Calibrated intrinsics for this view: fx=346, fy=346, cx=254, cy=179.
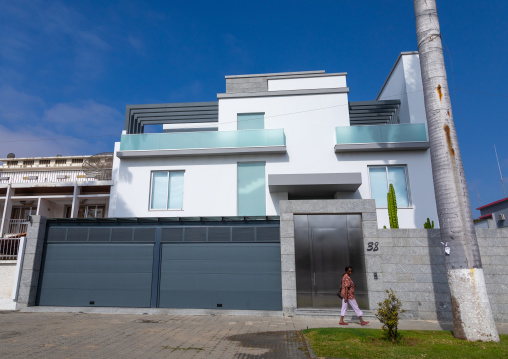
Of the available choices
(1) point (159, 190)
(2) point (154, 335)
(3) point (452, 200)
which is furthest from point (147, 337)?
(1) point (159, 190)

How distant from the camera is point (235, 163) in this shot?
1794cm

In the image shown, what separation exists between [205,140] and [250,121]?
9.56 ft

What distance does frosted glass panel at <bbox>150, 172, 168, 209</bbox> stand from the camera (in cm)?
1786

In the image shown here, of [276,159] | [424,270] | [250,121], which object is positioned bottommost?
[424,270]

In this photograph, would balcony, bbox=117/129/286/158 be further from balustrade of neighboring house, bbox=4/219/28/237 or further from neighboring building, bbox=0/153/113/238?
balustrade of neighboring house, bbox=4/219/28/237

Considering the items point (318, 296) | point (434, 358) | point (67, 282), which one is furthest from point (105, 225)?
point (434, 358)

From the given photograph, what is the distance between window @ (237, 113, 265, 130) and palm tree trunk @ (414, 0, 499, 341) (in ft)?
32.4

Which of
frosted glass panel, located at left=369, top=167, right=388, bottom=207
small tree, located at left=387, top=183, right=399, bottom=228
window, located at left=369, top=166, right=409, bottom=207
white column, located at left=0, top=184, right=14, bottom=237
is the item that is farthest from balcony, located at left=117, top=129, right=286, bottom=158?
white column, located at left=0, top=184, right=14, bottom=237

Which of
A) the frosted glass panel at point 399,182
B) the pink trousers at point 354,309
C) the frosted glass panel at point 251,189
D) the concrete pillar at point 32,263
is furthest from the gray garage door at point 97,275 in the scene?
the frosted glass panel at point 399,182

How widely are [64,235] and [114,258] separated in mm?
2498

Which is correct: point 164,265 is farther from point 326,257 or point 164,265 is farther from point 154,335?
point 326,257

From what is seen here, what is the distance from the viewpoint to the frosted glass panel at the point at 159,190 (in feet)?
58.6

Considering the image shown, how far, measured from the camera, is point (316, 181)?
1580cm

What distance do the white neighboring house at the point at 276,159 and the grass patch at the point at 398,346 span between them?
8.16 m
